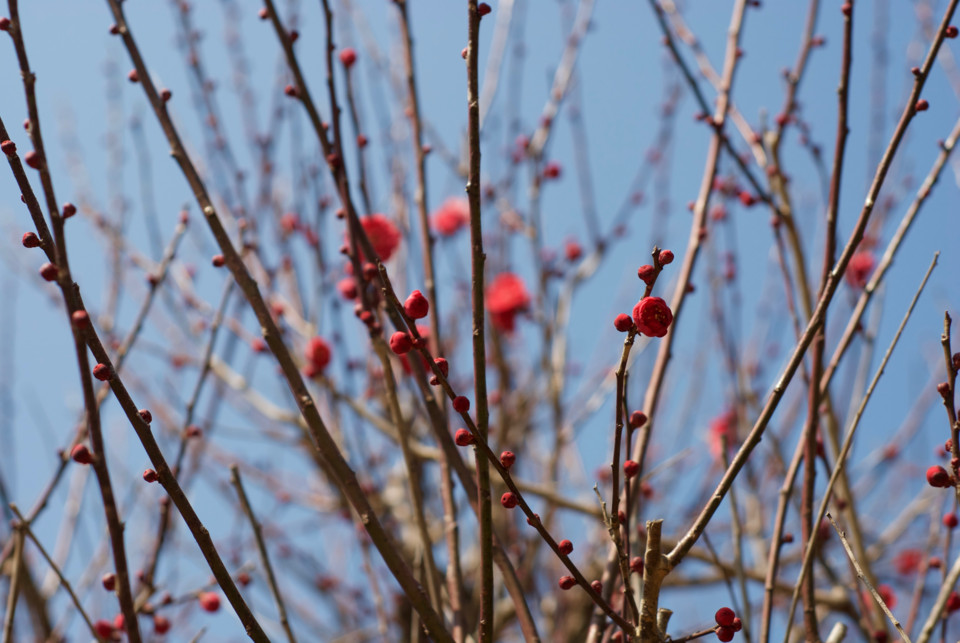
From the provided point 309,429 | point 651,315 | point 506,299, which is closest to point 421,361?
point 309,429

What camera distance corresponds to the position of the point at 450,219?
393 cm

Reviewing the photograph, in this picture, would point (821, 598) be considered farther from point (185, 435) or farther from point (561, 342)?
point (185, 435)

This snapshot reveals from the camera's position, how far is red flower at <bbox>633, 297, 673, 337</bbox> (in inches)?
39.7

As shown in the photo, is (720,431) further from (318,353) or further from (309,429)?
(309,429)

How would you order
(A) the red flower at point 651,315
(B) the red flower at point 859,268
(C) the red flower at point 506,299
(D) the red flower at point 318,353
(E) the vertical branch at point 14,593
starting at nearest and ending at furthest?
(A) the red flower at point 651,315 < (E) the vertical branch at point 14,593 < (D) the red flower at point 318,353 < (B) the red flower at point 859,268 < (C) the red flower at point 506,299

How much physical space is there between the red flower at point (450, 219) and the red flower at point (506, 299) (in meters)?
0.39

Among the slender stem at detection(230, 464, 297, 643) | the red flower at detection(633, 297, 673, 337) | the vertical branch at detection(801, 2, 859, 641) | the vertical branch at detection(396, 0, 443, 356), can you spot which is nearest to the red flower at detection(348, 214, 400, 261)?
the vertical branch at detection(396, 0, 443, 356)

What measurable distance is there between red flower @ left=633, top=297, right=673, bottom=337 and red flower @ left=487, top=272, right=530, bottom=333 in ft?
8.26

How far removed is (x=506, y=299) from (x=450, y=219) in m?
0.57

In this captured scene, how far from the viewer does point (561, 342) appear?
11.4 ft

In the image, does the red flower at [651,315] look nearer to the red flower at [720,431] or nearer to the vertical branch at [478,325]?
the vertical branch at [478,325]

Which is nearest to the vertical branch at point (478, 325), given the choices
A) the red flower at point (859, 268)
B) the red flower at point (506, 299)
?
the red flower at point (859, 268)

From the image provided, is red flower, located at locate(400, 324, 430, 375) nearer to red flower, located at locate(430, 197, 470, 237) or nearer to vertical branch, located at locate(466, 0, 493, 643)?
vertical branch, located at locate(466, 0, 493, 643)

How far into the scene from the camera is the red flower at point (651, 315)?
39.7 inches
